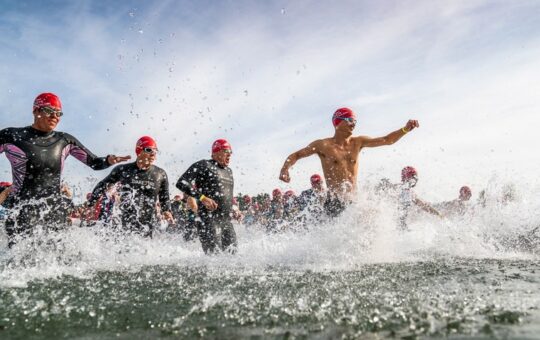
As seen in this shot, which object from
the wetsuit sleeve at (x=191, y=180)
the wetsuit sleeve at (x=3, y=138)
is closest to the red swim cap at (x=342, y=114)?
the wetsuit sleeve at (x=191, y=180)

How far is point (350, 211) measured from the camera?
19.1 ft

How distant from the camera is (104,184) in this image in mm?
6262

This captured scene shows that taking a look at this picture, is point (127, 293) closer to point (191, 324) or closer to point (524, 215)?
point (191, 324)

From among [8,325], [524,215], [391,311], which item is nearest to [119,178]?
[8,325]

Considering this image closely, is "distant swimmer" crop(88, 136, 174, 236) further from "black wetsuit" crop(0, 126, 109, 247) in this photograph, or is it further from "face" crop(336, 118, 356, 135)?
"face" crop(336, 118, 356, 135)

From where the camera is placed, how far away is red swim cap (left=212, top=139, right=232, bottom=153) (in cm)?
681

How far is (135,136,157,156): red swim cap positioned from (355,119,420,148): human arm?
3.31 m

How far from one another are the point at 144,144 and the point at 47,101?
205cm

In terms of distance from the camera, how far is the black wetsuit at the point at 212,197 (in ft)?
20.4

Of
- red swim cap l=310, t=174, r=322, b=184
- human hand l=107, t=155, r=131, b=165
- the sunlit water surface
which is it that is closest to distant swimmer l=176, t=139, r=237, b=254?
the sunlit water surface

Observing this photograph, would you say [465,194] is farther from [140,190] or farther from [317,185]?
[140,190]

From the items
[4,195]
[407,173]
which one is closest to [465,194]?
[407,173]

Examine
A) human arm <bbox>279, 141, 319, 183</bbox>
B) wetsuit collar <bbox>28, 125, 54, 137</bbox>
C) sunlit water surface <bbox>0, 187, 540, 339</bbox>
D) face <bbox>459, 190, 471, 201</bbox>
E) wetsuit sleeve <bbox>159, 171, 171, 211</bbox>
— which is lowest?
sunlit water surface <bbox>0, 187, 540, 339</bbox>

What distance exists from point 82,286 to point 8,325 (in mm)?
1118
